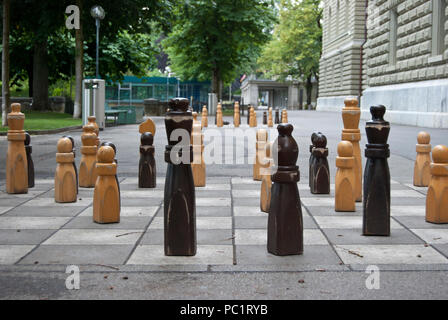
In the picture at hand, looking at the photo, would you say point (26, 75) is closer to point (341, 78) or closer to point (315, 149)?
point (341, 78)

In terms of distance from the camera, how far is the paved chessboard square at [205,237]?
465 cm

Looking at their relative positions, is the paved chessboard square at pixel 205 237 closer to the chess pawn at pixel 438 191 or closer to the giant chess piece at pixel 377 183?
the giant chess piece at pixel 377 183

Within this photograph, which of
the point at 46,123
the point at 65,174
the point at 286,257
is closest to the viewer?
the point at 286,257

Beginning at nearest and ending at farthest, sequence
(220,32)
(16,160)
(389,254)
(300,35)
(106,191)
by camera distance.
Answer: (389,254) < (106,191) < (16,160) < (220,32) < (300,35)

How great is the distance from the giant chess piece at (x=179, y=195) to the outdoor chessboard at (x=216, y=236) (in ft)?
0.39

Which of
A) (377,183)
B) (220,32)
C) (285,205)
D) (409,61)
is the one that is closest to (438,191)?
(377,183)

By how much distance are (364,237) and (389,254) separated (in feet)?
1.80

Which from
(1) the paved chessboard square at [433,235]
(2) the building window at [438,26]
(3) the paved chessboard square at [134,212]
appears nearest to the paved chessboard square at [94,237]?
(3) the paved chessboard square at [134,212]

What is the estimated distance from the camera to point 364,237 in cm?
481

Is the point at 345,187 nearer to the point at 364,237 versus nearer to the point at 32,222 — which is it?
the point at 364,237

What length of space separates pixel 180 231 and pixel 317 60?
58178 mm

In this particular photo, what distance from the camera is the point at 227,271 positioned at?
378 cm

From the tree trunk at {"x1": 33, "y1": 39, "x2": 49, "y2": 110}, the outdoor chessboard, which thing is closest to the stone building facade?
the outdoor chessboard
